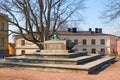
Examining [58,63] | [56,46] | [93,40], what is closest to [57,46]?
[56,46]

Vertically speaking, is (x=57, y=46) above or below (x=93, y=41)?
below

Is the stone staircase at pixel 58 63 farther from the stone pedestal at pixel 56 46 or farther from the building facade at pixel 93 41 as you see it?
the building facade at pixel 93 41

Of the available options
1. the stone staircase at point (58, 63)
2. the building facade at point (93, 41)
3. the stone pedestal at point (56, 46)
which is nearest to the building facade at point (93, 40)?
the building facade at point (93, 41)

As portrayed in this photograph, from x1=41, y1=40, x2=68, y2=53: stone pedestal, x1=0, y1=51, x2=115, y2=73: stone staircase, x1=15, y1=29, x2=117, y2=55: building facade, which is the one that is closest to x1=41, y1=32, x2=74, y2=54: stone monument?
x1=41, y1=40, x2=68, y2=53: stone pedestal

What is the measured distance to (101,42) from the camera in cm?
6456

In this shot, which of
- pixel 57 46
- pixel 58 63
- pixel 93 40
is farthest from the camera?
pixel 93 40

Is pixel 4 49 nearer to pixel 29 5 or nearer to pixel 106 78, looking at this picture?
pixel 29 5

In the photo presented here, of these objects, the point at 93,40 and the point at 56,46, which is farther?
the point at 93,40

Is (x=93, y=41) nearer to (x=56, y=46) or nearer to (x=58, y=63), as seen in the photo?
(x=56, y=46)

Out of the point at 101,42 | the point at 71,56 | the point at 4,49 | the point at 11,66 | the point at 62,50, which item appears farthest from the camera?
the point at 101,42

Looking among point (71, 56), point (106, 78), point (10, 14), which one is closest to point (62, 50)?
point (71, 56)

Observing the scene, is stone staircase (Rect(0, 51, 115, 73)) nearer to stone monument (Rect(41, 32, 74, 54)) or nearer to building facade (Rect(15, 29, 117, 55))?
stone monument (Rect(41, 32, 74, 54))

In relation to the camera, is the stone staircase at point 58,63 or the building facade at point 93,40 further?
the building facade at point 93,40

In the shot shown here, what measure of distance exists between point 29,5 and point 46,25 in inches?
117
